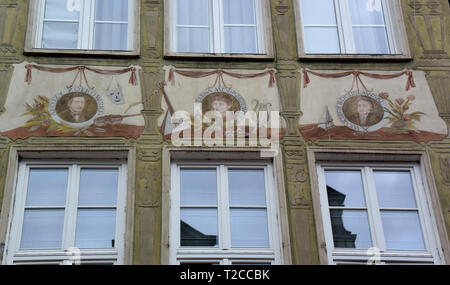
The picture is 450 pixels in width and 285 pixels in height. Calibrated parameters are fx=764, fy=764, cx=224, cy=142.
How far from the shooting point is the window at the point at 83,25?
1055cm

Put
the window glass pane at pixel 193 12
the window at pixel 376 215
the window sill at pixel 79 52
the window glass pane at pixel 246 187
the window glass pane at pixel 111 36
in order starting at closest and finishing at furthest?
the window at pixel 376 215, the window glass pane at pixel 246 187, the window sill at pixel 79 52, the window glass pane at pixel 111 36, the window glass pane at pixel 193 12

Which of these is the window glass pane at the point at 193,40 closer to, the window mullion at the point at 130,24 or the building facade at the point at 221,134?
the building facade at the point at 221,134

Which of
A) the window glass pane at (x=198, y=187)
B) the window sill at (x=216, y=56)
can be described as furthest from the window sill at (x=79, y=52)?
the window glass pane at (x=198, y=187)

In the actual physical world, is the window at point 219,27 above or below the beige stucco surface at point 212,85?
above

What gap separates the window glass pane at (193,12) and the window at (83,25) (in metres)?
0.68

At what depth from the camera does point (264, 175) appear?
31.7 feet

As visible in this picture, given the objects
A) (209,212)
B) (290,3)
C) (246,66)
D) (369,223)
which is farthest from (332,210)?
(290,3)

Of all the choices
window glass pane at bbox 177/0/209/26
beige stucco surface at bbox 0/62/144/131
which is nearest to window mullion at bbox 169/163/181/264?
beige stucco surface at bbox 0/62/144/131

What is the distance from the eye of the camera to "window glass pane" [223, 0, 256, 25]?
11.0 m

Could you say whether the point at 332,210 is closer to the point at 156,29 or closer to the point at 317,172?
the point at 317,172

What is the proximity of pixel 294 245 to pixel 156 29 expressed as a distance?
12.1 feet

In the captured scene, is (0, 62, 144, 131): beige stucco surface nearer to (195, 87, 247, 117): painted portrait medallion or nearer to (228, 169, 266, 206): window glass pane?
(195, 87, 247, 117): painted portrait medallion
